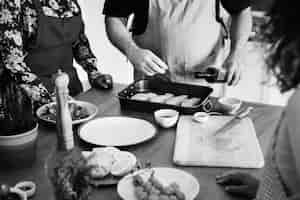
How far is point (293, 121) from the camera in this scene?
900 millimetres

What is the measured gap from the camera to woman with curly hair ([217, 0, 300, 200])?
62 cm

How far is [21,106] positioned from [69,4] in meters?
1.14

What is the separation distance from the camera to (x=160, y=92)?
1.89m

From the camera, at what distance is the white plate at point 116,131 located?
150 cm

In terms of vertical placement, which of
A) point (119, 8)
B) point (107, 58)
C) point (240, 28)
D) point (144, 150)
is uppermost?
point (119, 8)

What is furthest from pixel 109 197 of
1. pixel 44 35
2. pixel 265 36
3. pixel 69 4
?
pixel 69 4

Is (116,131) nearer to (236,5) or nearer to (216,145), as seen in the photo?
(216,145)

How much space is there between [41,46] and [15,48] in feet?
0.67

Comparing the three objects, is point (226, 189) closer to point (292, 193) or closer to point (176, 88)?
point (292, 193)

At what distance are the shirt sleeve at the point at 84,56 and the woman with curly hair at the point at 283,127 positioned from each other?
1200 mm

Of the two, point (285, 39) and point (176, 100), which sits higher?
point (285, 39)

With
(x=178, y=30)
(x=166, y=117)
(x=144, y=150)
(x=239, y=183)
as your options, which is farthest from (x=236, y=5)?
(x=239, y=183)

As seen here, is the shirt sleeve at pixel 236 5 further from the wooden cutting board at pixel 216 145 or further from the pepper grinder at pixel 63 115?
the pepper grinder at pixel 63 115

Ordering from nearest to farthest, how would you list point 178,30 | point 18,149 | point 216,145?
point 18,149, point 216,145, point 178,30
